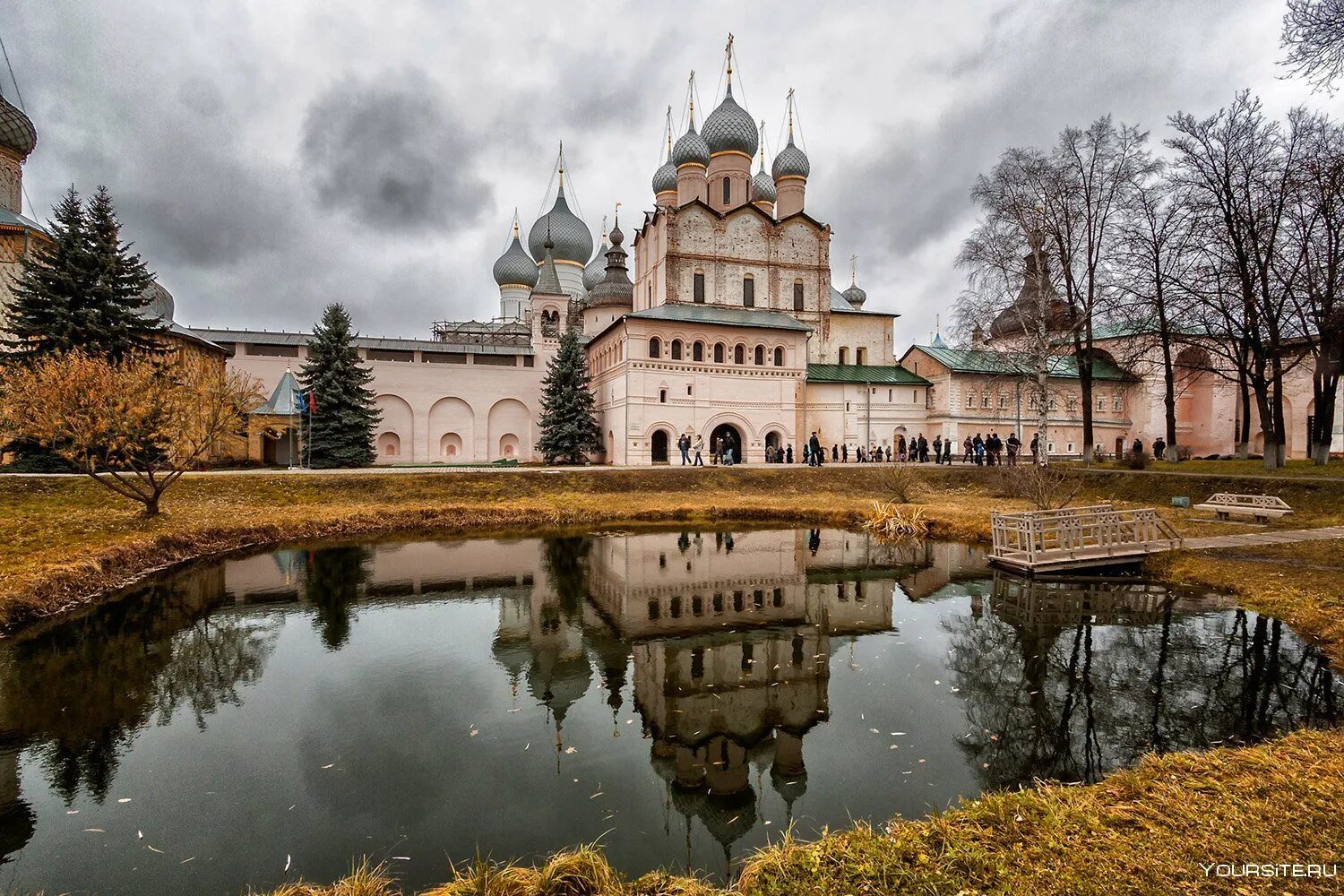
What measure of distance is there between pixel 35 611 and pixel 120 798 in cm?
617

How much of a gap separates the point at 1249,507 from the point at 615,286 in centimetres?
3430

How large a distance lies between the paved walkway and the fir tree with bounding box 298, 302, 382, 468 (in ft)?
98.2

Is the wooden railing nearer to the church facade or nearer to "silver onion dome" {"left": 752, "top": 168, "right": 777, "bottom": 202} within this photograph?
the church facade

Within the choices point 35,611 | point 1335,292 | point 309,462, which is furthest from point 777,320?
point 35,611

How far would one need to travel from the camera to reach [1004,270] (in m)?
22.1

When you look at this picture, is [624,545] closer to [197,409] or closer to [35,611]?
[35,611]

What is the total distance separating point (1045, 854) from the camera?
3.24m

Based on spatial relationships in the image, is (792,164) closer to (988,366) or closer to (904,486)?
(988,366)

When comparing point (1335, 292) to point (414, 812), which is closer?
point (414, 812)

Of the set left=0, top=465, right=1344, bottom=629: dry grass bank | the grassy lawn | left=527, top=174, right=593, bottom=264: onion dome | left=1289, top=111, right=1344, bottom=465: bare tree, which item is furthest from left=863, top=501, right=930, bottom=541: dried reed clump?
left=527, top=174, right=593, bottom=264: onion dome

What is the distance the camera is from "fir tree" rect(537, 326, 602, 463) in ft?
104

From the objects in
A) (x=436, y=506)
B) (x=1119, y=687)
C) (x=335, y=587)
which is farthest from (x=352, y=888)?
(x=436, y=506)

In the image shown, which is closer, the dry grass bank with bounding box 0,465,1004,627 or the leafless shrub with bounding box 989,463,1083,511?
the dry grass bank with bounding box 0,465,1004,627

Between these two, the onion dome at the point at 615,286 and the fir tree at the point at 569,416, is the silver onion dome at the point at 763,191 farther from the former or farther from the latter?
the fir tree at the point at 569,416
